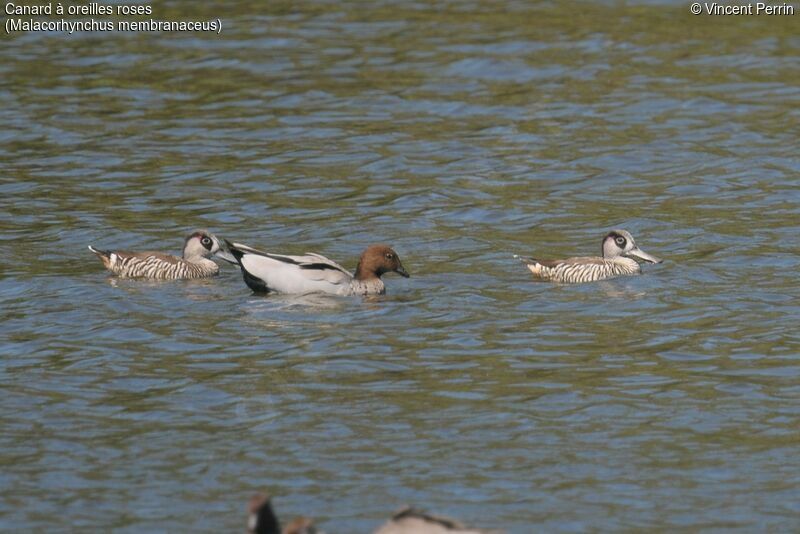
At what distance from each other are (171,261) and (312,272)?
182 centimetres

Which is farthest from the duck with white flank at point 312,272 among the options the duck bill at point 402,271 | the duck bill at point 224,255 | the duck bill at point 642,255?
the duck bill at point 642,255

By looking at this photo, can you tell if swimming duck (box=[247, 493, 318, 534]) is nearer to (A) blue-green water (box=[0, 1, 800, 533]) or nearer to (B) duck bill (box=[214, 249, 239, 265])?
(A) blue-green water (box=[0, 1, 800, 533])

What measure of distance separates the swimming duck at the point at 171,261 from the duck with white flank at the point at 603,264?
3274mm

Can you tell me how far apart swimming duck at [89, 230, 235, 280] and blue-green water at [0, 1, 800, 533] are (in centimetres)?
25

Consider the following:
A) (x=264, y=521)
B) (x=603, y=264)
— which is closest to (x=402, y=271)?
(x=603, y=264)

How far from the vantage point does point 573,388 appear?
12547 millimetres

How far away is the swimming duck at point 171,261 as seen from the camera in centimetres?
1664

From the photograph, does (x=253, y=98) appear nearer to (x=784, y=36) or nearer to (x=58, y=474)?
(x=784, y=36)

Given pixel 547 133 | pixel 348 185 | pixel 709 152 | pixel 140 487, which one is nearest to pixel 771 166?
pixel 709 152

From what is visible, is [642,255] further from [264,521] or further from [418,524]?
[264,521]

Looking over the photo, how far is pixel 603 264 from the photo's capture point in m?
16.5

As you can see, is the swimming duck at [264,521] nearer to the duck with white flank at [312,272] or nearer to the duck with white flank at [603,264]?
the duck with white flank at [312,272]

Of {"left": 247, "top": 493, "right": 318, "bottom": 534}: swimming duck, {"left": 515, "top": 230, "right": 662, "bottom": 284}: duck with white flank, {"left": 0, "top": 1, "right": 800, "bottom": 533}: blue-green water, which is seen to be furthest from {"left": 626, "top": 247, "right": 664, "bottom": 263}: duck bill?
{"left": 247, "top": 493, "right": 318, "bottom": 534}: swimming duck

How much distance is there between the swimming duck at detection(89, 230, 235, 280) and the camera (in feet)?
54.6
